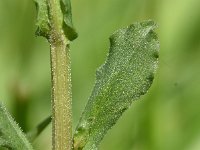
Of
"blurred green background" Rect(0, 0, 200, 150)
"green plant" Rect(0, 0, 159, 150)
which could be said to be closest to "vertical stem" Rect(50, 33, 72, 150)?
"green plant" Rect(0, 0, 159, 150)

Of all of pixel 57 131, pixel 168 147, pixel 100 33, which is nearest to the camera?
pixel 57 131

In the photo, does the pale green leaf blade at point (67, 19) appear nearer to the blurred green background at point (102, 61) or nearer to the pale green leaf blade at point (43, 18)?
the pale green leaf blade at point (43, 18)

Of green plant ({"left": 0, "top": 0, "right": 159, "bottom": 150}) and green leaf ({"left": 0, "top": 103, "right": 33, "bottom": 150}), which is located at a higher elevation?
green plant ({"left": 0, "top": 0, "right": 159, "bottom": 150})

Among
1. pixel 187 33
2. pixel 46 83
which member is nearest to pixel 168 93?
pixel 187 33

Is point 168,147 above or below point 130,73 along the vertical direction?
below

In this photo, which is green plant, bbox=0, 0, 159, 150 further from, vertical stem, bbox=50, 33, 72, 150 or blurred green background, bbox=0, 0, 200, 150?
blurred green background, bbox=0, 0, 200, 150

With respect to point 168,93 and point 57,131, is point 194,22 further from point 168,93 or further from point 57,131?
point 57,131
